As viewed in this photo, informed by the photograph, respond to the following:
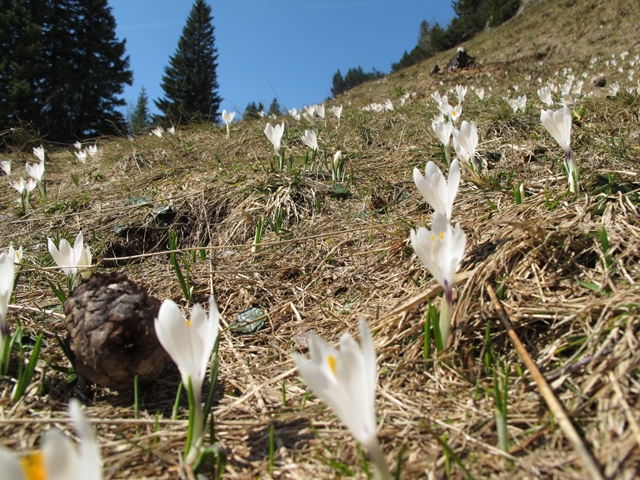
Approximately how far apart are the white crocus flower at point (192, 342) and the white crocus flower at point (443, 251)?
62 cm

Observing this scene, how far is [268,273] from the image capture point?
86.0 inches

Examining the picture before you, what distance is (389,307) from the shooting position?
63.7 inches

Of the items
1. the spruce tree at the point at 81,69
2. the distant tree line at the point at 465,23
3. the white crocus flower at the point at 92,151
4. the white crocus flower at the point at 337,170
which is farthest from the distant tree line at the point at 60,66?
the distant tree line at the point at 465,23

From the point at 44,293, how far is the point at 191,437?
1.70 metres

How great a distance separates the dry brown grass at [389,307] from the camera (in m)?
0.95

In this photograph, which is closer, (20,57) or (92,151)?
(92,151)

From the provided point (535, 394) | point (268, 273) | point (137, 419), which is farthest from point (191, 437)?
point (268, 273)

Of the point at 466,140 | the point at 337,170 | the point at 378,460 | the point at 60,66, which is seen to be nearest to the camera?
the point at 378,460

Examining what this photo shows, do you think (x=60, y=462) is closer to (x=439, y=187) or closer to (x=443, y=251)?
(x=443, y=251)

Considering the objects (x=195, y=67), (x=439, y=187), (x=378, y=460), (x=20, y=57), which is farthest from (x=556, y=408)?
(x=195, y=67)

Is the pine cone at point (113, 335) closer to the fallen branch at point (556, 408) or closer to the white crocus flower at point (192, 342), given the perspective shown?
the white crocus flower at point (192, 342)

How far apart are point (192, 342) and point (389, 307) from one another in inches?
34.2

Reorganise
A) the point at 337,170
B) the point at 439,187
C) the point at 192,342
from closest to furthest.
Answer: the point at 192,342 → the point at 439,187 → the point at 337,170

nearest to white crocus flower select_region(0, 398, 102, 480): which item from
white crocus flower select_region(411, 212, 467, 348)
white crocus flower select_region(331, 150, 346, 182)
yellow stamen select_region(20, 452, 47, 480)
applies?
yellow stamen select_region(20, 452, 47, 480)
